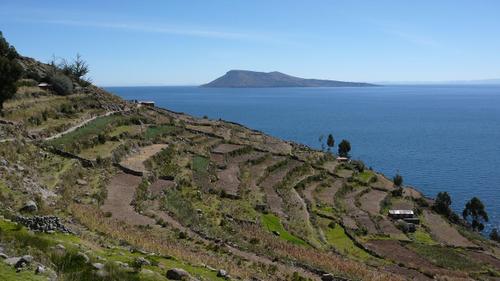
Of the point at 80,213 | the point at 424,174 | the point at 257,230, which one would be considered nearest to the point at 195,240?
the point at 80,213

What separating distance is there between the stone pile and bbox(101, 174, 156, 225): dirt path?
293 inches

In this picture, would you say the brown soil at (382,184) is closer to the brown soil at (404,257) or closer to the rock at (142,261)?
the brown soil at (404,257)

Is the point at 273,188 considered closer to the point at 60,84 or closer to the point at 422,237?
the point at 422,237

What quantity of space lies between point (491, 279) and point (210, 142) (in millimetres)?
32473

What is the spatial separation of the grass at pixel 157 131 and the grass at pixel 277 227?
59.8 ft

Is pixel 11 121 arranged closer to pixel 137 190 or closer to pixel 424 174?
pixel 137 190

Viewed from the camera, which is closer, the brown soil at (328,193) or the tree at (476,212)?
the brown soil at (328,193)

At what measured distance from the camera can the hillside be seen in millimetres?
14148

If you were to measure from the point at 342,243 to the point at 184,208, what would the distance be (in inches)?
489

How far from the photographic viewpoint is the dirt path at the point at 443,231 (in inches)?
1614

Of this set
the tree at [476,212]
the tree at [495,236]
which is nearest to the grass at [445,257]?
the tree at [495,236]

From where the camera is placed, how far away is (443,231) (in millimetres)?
44562

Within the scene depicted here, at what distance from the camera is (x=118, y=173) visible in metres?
33.6

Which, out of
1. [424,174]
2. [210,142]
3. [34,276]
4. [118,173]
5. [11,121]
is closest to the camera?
[34,276]
